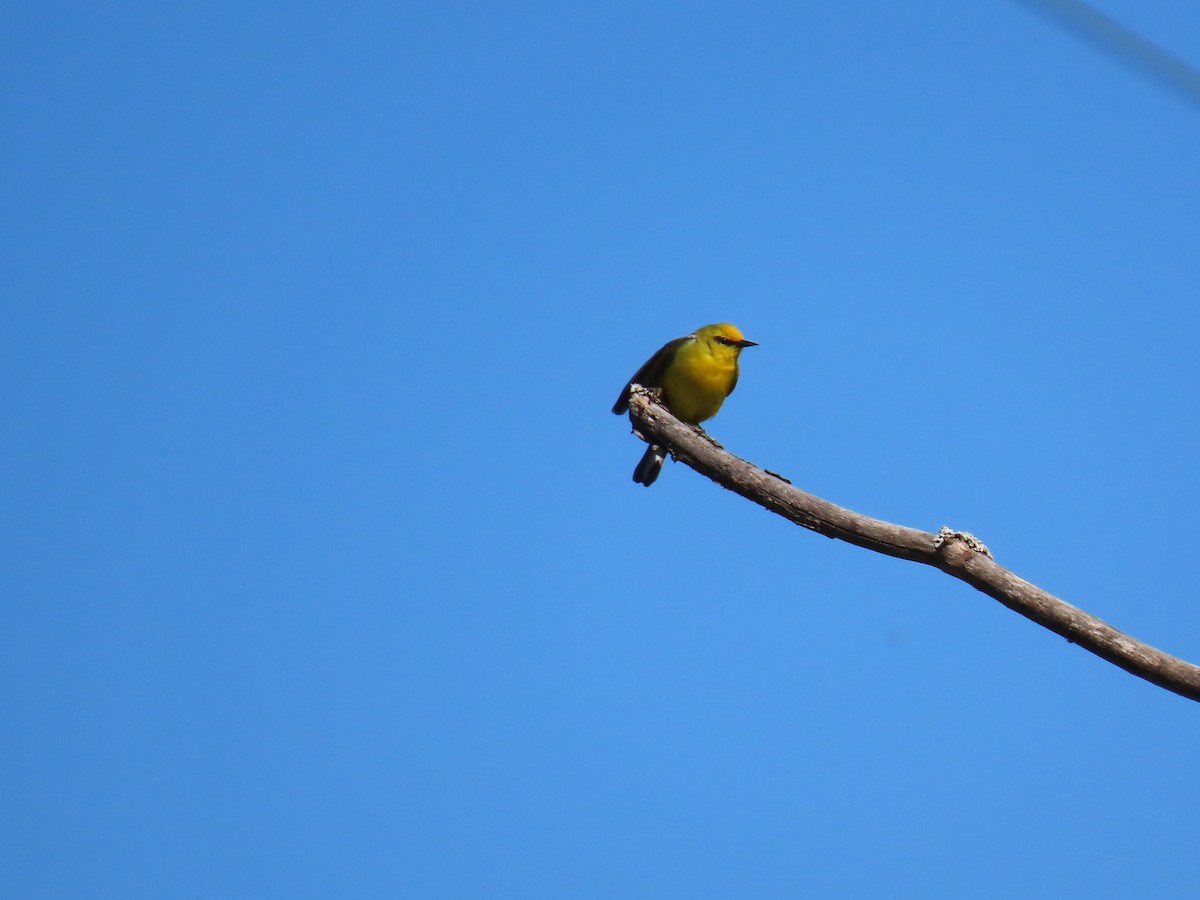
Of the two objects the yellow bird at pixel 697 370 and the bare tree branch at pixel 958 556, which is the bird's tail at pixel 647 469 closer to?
the yellow bird at pixel 697 370

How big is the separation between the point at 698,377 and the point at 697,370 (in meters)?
0.06

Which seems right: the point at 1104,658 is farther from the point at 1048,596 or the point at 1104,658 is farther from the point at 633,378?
the point at 633,378

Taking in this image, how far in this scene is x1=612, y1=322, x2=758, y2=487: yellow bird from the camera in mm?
9391

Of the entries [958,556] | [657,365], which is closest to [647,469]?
[657,365]

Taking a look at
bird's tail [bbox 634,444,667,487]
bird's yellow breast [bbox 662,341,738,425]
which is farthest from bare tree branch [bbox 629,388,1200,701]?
bird's tail [bbox 634,444,667,487]

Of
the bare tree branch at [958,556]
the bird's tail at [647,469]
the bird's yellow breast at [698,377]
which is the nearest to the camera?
the bare tree branch at [958,556]

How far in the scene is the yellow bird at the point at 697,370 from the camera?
370 inches

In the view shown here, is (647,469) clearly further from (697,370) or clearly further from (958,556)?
(958,556)

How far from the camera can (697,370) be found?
9.36 m

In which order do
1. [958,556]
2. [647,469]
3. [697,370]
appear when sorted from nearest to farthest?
[958,556]
[697,370]
[647,469]

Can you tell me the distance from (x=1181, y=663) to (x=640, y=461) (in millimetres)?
6087

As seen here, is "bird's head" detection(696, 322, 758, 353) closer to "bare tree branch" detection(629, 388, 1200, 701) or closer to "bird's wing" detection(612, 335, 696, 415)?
"bird's wing" detection(612, 335, 696, 415)

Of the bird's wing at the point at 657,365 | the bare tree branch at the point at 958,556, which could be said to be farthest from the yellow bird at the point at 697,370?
the bare tree branch at the point at 958,556

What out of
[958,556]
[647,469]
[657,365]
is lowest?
[958,556]
